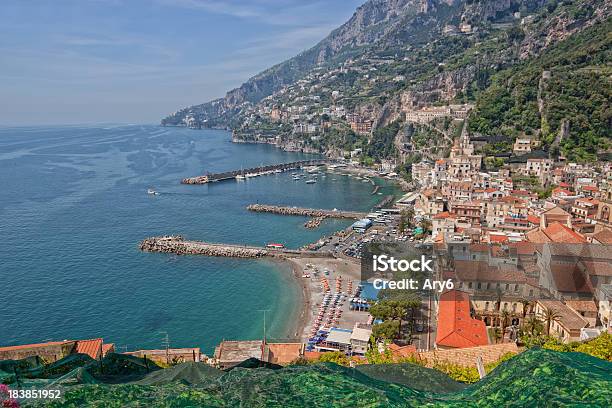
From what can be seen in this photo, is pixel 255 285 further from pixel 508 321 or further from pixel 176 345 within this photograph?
pixel 508 321

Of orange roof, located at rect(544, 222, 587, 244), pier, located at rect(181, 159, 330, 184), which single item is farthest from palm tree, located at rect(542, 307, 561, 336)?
pier, located at rect(181, 159, 330, 184)

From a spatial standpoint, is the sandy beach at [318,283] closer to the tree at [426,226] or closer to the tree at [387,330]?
the tree at [387,330]

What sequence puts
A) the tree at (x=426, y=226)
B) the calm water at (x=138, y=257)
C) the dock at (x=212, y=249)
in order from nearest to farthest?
the calm water at (x=138, y=257) < the dock at (x=212, y=249) < the tree at (x=426, y=226)

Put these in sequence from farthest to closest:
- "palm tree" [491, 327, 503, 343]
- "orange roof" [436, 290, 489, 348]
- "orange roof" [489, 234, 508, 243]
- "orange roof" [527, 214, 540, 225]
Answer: "orange roof" [527, 214, 540, 225] < "orange roof" [489, 234, 508, 243] < "palm tree" [491, 327, 503, 343] < "orange roof" [436, 290, 489, 348]

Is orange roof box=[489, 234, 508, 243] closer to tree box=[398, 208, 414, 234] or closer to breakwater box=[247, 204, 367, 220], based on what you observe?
tree box=[398, 208, 414, 234]

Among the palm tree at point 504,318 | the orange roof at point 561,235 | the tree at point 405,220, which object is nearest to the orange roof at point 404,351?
the palm tree at point 504,318

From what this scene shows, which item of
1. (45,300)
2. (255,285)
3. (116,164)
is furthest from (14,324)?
(116,164)

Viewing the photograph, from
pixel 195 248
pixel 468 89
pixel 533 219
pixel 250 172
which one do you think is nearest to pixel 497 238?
pixel 533 219
